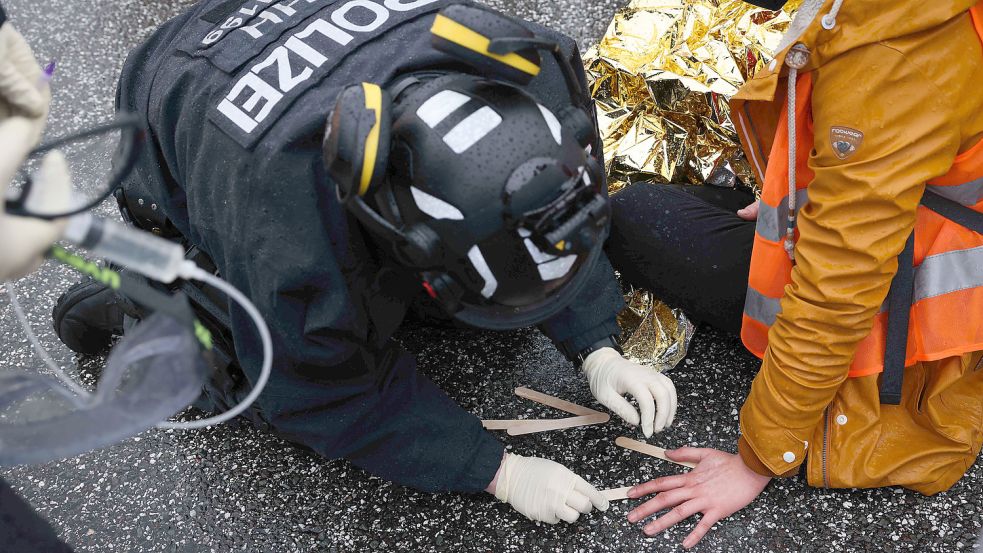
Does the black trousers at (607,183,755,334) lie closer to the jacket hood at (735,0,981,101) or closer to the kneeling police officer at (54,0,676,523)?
the kneeling police officer at (54,0,676,523)

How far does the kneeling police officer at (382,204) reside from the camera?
3.02 feet

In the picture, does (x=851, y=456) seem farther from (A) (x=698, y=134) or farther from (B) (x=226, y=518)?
(B) (x=226, y=518)

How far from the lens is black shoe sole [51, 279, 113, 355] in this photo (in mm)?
1558

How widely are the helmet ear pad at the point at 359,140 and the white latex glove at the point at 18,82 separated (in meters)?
0.29

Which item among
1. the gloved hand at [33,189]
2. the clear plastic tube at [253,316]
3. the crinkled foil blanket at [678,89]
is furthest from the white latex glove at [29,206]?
the crinkled foil blanket at [678,89]

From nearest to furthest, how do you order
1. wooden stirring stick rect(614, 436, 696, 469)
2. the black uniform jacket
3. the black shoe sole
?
1. the black uniform jacket
2. wooden stirring stick rect(614, 436, 696, 469)
3. the black shoe sole

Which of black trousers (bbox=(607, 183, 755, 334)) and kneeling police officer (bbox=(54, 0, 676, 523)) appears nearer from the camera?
kneeling police officer (bbox=(54, 0, 676, 523))

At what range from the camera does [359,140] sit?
0.88 m

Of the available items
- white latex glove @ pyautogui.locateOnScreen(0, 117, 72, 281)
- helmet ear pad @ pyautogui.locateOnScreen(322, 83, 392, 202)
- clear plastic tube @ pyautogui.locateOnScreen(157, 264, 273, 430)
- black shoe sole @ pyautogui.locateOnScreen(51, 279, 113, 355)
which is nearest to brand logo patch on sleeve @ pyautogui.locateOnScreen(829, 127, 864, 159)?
helmet ear pad @ pyautogui.locateOnScreen(322, 83, 392, 202)

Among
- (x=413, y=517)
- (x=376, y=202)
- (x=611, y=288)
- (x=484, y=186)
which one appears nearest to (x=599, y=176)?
(x=484, y=186)

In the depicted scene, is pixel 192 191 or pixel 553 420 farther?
pixel 553 420

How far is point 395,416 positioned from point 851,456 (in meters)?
0.70

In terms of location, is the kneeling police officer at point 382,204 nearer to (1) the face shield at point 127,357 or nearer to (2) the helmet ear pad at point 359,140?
(2) the helmet ear pad at point 359,140

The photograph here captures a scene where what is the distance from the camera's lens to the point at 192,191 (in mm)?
1155
